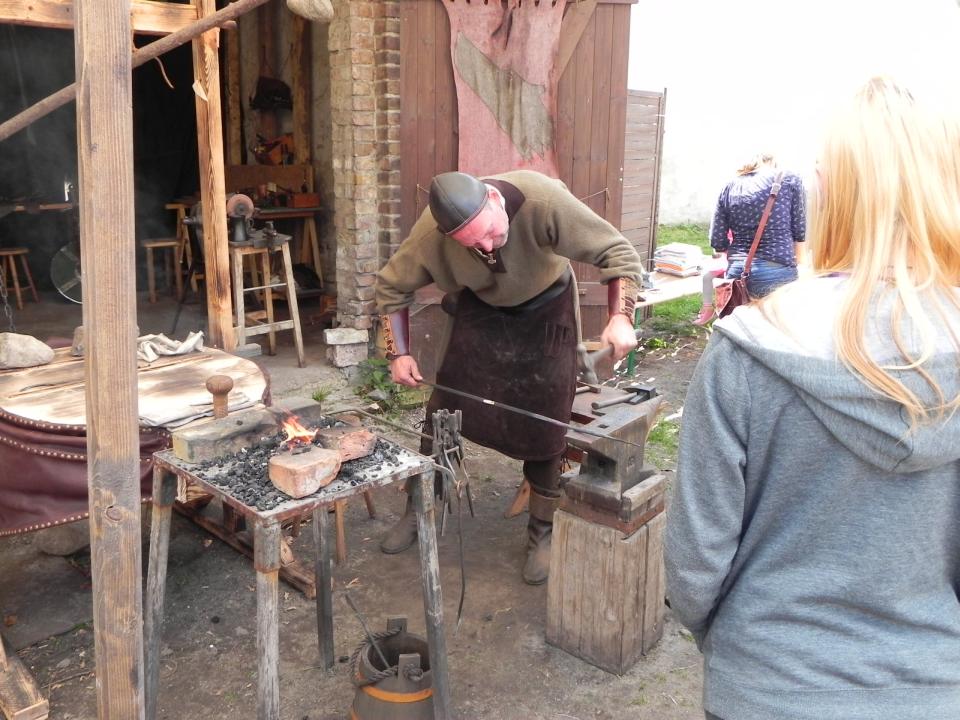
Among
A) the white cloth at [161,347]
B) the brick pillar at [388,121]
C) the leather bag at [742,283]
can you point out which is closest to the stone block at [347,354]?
the brick pillar at [388,121]

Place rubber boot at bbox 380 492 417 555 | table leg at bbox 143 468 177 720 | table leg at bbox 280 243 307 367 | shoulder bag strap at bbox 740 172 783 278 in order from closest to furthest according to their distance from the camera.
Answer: table leg at bbox 143 468 177 720
rubber boot at bbox 380 492 417 555
shoulder bag strap at bbox 740 172 783 278
table leg at bbox 280 243 307 367

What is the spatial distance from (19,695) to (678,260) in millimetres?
7493

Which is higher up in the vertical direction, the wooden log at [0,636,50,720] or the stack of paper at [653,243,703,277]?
the stack of paper at [653,243,703,277]

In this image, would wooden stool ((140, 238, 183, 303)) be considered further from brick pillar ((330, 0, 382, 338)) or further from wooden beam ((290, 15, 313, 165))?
brick pillar ((330, 0, 382, 338))

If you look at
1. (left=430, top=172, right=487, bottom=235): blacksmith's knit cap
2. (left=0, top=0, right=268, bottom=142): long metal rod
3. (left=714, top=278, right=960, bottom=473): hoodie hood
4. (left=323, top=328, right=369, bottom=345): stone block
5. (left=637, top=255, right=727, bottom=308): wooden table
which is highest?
(left=0, top=0, right=268, bottom=142): long metal rod

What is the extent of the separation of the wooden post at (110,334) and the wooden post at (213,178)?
3.26 metres

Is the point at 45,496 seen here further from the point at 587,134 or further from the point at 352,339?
the point at 587,134

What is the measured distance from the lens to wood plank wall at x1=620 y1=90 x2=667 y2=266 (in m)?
8.38

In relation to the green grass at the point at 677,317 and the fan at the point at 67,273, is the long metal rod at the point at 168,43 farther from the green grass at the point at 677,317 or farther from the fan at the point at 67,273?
the green grass at the point at 677,317

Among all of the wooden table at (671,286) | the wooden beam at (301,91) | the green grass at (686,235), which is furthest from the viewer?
the green grass at (686,235)

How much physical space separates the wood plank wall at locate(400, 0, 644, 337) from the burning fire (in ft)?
10.8

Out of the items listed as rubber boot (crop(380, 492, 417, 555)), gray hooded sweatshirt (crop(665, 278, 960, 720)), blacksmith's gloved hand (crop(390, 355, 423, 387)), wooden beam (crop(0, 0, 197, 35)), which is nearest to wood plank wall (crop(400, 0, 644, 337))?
wooden beam (crop(0, 0, 197, 35))

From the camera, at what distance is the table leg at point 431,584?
9.14 ft

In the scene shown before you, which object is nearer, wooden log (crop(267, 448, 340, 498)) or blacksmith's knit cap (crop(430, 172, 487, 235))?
wooden log (crop(267, 448, 340, 498))
